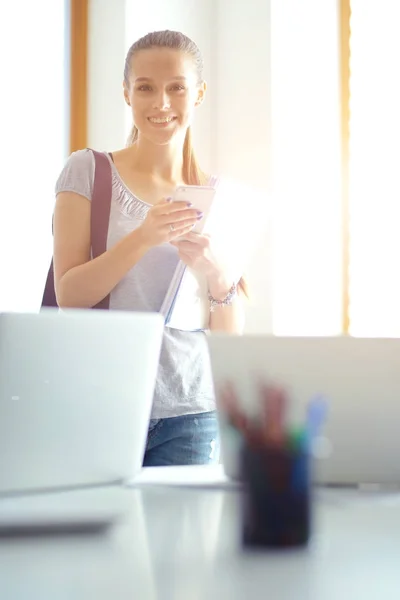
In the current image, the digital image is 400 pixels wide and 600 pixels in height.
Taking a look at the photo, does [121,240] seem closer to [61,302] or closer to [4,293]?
[61,302]

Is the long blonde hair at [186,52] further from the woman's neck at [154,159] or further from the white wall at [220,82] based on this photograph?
the white wall at [220,82]

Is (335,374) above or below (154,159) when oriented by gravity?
below

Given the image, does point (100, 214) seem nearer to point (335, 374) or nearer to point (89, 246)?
point (89, 246)

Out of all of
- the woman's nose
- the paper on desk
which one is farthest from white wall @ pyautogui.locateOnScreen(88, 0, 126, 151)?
the paper on desk

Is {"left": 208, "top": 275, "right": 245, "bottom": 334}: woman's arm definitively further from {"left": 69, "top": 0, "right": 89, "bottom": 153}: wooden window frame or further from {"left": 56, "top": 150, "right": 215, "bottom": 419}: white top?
{"left": 69, "top": 0, "right": 89, "bottom": 153}: wooden window frame

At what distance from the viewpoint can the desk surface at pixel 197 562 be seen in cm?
67

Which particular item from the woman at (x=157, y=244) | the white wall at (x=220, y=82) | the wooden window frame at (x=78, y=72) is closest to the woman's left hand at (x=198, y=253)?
the woman at (x=157, y=244)

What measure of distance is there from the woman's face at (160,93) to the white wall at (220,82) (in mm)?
2011

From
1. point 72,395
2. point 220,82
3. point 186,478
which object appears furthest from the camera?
point 220,82

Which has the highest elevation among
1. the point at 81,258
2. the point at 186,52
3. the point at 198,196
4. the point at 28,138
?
the point at 28,138

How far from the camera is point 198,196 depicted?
5.61 ft

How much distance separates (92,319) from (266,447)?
378 millimetres

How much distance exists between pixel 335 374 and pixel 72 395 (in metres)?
0.35

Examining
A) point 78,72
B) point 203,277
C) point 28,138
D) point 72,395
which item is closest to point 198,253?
point 203,277
